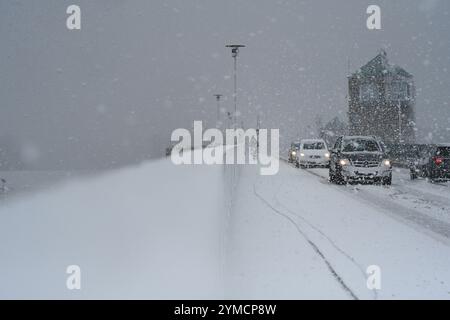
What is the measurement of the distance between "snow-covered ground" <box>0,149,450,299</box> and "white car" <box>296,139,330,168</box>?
20636 millimetres

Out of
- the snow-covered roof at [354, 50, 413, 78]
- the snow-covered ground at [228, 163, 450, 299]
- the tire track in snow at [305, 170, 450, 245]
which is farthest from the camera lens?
the snow-covered roof at [354, 50, 413, 78]

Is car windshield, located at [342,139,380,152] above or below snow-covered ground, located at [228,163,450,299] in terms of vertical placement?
above

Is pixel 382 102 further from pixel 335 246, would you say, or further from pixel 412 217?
pixel 335 246

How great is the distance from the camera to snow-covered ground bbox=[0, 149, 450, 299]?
5.13 m

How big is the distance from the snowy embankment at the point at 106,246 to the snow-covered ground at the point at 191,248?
12 mm

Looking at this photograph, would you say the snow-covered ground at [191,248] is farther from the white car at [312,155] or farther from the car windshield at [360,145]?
the white car at [312,155]

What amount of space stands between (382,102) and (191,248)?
214 feet

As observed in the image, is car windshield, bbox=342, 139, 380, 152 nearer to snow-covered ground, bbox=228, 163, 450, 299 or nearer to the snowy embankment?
snow-covered ground, bbox=228, 163, 450, 299

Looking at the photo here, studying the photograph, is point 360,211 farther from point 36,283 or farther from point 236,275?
point 36,283

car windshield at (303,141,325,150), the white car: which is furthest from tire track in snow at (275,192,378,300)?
car windshield at (303,141,325,150)

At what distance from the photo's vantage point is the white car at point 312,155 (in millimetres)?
32125

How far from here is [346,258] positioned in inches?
297

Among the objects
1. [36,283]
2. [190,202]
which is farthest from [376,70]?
[36,283]
